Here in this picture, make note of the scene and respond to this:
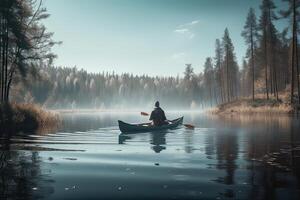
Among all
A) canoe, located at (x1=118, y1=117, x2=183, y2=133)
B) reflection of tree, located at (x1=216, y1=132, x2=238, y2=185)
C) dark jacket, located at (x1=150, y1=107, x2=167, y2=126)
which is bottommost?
reflection of tree, located at (x1=216, y1=132, x2=238, y2=185)

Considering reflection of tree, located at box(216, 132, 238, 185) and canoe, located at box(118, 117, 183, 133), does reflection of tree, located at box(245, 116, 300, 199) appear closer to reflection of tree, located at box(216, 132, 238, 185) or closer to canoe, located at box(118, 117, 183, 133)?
reflection of tree, located at box(216, 132, 238, 185)

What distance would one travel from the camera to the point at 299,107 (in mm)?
41344

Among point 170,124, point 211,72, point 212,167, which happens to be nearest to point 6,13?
point 170,124

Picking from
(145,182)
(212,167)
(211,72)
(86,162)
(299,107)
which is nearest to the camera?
(145,182)

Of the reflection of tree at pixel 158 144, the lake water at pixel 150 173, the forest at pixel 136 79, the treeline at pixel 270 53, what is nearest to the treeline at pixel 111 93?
the forest at pixel 136 79

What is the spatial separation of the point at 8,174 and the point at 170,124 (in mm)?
18764

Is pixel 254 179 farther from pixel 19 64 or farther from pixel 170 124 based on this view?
pixel 19 64

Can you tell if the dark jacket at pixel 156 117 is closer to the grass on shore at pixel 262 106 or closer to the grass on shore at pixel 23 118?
the grass on shore at pixel 23 118

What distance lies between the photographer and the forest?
31.3m

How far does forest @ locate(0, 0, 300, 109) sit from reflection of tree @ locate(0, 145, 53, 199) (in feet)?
50.4

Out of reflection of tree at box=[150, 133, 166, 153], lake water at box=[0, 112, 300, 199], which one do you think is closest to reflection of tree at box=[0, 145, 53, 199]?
lake water at box=[0, 112, 300, 199]

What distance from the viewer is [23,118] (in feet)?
80.8

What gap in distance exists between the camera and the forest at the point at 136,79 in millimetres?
31344

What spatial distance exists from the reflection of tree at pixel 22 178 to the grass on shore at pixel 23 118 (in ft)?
36.8
